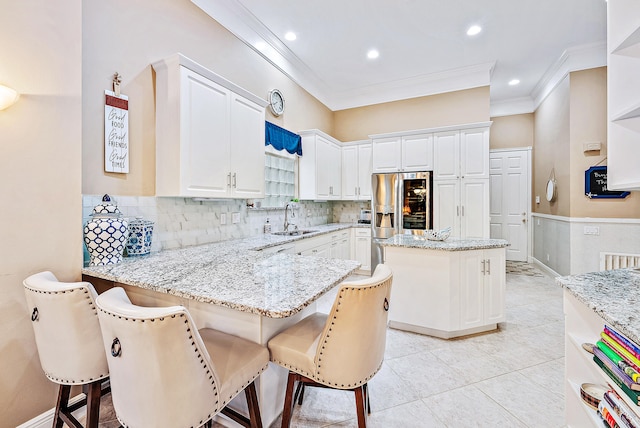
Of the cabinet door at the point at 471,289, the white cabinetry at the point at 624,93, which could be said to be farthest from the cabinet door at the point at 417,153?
the white cabinetry at the point at 624,93

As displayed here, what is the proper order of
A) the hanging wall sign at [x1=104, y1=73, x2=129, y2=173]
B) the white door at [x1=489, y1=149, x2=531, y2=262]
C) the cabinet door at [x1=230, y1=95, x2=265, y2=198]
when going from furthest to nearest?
the white door at [x1=489, y1=149, x2=531, y2=262], the cabinet door at [x1=230, y1=95, x2=265, y2=198], the hanging wall sign at [x1=104, y1=73, x2=129, y2=173]

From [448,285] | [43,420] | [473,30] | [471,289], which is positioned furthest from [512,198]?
[43,420]

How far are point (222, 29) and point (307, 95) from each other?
6.47 feet

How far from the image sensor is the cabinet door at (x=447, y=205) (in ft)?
14.0

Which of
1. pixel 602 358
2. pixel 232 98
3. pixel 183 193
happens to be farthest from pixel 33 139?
pixel 602 358

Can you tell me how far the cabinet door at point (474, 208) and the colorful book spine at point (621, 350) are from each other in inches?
133

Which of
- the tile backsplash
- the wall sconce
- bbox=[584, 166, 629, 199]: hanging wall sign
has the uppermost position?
the wall sconce

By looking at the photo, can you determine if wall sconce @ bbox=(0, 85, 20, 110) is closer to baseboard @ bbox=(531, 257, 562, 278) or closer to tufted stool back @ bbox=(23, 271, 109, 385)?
tufted stool back @ bbox=(23, 271, 109, 385)

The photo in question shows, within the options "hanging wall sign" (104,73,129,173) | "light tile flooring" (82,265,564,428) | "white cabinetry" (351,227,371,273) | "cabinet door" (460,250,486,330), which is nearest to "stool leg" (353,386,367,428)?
"light tile flooring" (82,265,564,428)

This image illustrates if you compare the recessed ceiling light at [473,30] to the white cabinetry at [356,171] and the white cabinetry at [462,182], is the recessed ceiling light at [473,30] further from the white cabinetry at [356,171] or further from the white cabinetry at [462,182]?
the white cabinetry at [356,171]

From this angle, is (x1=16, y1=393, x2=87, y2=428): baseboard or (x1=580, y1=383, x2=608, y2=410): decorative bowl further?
(x1=16, y1=393, x2=87, y2=428): baseboard

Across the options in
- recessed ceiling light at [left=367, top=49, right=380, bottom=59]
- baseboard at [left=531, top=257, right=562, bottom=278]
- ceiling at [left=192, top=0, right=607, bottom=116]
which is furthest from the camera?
baseboard at [left=531, top=257, right=562, bottom=278]

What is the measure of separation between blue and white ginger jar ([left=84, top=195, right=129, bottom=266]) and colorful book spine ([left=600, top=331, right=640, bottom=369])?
8.03ft

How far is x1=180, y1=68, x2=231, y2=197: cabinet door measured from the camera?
7.10 ft
